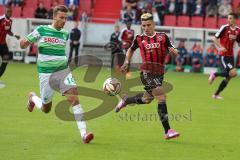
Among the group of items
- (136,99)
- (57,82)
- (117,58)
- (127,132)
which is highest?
(57,82)

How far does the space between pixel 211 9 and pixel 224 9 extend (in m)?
0.65

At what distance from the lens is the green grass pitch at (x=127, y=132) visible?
1025 centimetres

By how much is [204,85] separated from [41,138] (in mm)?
12379

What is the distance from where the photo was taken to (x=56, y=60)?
37.3 ft

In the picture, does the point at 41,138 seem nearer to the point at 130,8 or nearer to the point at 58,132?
the point at 58,132

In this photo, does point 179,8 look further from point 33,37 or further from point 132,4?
point 33,37

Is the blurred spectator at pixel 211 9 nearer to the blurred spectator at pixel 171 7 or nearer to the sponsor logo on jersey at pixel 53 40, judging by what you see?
the blurred spectator at pixel 171 7

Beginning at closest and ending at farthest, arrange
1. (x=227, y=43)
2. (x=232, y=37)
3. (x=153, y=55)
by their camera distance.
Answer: (x=153, y=55) → (x=232, y=37) → (x=227, y=43)

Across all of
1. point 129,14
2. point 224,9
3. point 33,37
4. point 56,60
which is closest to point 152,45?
point 56,60

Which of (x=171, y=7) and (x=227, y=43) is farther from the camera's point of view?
(x=171, y=7)

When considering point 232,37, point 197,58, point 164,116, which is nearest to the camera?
point 164,116

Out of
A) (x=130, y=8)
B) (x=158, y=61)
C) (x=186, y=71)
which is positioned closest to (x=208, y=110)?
(x=158, y=61)

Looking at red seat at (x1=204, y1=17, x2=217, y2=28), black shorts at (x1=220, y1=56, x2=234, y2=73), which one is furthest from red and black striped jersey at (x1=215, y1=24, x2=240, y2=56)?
red seat at (x1=204, y1=17, x2=217, y2=28)

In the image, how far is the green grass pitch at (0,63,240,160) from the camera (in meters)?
10.2
